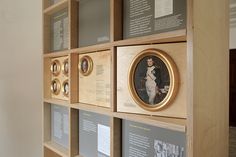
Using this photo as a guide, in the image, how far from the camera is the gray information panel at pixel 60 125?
5.20 feet

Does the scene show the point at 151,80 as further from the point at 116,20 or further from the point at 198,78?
the point at 116,20

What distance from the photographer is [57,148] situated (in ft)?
5.35

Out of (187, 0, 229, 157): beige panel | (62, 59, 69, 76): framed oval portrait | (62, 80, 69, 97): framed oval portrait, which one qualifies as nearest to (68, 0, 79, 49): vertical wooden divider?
(62, 59, 69, 76): framed oval portrait

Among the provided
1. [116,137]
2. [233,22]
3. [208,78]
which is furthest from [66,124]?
[233,22]

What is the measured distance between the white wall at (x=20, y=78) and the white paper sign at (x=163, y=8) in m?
1.54

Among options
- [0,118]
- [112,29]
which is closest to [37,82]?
[0,118]

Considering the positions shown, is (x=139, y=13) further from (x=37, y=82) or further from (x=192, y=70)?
(x=37, y=82)

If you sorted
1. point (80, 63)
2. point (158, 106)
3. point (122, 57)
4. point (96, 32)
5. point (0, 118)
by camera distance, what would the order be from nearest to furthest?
1. point (158, 106)
2. point (122, 57)
3. point (96, 32)
4. point (80, 63)
5. point (0, 118)

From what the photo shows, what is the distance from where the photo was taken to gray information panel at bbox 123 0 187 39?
84 cm

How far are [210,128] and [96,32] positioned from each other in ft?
2.48

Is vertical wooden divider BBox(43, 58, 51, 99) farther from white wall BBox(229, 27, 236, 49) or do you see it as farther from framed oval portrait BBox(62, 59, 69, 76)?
white wall BBox(229, 27, 236, 49)

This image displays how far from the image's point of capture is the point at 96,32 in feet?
4.26

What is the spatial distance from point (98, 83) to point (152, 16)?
1.66ft

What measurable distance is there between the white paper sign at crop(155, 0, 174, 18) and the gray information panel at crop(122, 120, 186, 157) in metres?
0.43
